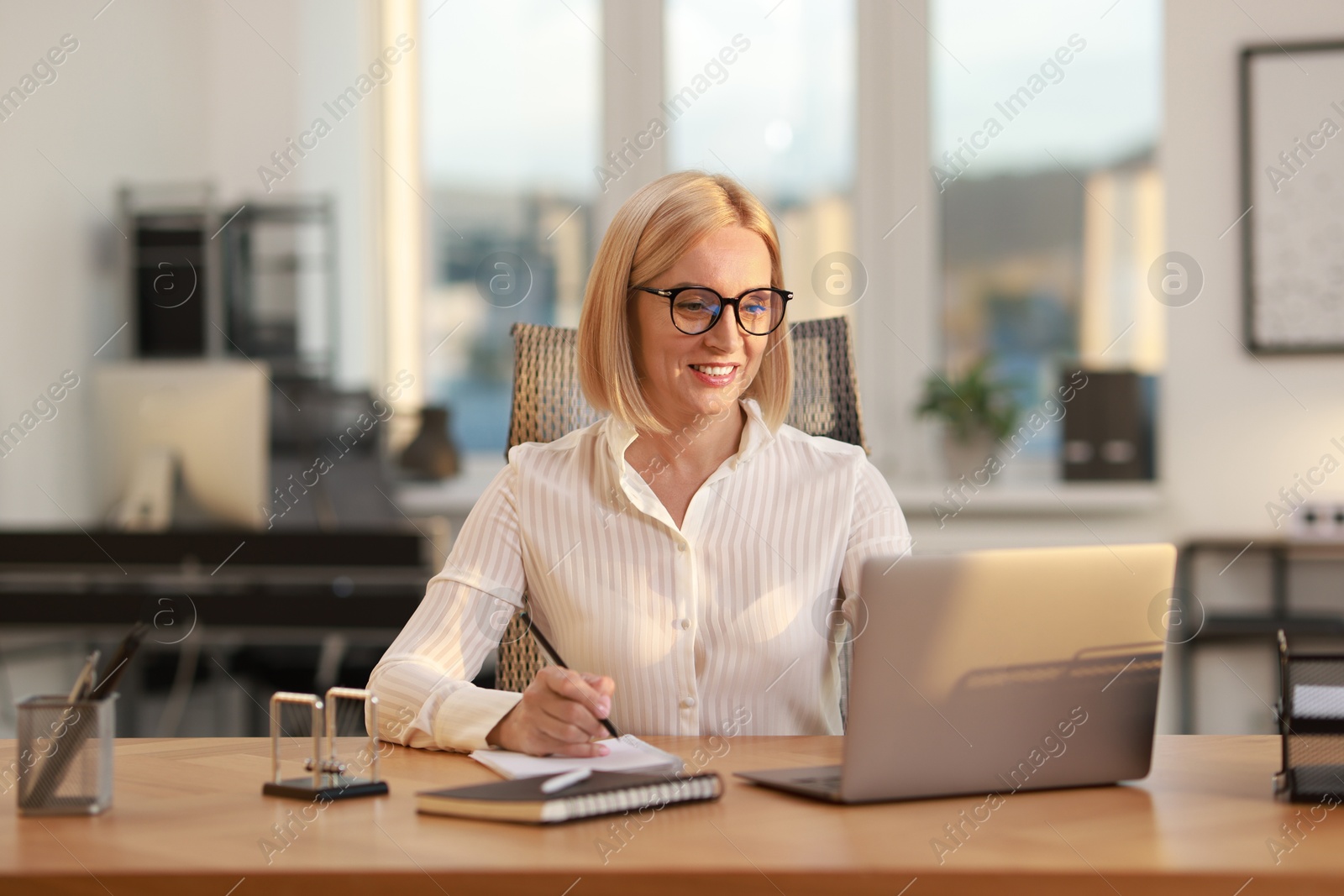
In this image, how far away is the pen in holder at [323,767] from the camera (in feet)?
3.42

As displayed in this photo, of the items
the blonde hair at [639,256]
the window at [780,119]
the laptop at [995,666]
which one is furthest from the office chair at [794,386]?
the window at [780,119]

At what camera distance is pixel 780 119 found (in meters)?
3.96

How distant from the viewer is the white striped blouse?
1.47 metres

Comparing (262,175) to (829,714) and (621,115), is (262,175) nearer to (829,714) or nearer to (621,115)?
(621,115)

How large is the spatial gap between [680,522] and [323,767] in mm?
596

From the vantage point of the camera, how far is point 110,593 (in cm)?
287

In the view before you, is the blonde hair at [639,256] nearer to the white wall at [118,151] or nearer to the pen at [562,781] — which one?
the pen at [562,781]

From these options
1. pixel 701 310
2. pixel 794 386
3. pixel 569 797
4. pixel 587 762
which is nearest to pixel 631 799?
pixel 569 797

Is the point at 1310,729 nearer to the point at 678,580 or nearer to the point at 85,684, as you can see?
the point at 678,580

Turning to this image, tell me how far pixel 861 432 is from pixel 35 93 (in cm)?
298

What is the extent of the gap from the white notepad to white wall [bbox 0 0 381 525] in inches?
114

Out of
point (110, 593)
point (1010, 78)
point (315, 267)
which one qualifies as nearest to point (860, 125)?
point (1010, 78)

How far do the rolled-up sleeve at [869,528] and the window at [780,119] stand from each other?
239 cm

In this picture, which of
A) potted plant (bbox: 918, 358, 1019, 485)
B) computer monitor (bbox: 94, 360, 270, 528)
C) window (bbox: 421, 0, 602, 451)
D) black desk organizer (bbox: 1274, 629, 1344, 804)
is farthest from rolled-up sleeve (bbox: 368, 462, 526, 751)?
window (bbox: 421, 0, 602, 451)
